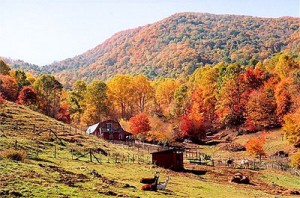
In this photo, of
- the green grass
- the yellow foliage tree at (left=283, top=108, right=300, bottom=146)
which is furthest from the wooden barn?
the yellow foliage tree at (left=283, top=108, right=300, bottom=146)

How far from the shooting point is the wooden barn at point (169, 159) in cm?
5312

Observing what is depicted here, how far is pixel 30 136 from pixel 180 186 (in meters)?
23.1

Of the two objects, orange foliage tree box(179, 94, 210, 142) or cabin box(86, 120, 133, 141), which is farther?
orange foliage tree box(179, 94, 210, 142)

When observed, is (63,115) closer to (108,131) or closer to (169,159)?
(108,131)

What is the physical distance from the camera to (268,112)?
103 metres

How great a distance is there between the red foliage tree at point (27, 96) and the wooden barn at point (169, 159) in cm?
5395

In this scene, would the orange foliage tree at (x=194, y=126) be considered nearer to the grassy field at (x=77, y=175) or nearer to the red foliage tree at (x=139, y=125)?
the red foliage tree at (x=139, y=125)

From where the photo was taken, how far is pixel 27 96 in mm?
97250

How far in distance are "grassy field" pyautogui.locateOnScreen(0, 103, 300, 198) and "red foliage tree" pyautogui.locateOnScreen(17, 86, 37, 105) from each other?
29012 millimetres

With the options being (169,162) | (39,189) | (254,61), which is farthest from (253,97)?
(39,189)

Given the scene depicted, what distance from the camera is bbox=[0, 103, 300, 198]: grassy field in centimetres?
2580

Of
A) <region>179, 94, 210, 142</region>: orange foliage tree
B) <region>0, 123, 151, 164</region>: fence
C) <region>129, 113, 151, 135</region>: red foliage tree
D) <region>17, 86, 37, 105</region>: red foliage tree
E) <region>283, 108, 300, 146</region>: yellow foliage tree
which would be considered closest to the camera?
<region>0, 123, 151, 164</region>: fence

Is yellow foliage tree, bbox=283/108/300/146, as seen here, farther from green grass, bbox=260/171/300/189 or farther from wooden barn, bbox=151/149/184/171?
wooden barn, bbox=151/149/184/171

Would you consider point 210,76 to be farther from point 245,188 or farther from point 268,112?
point 245,188
